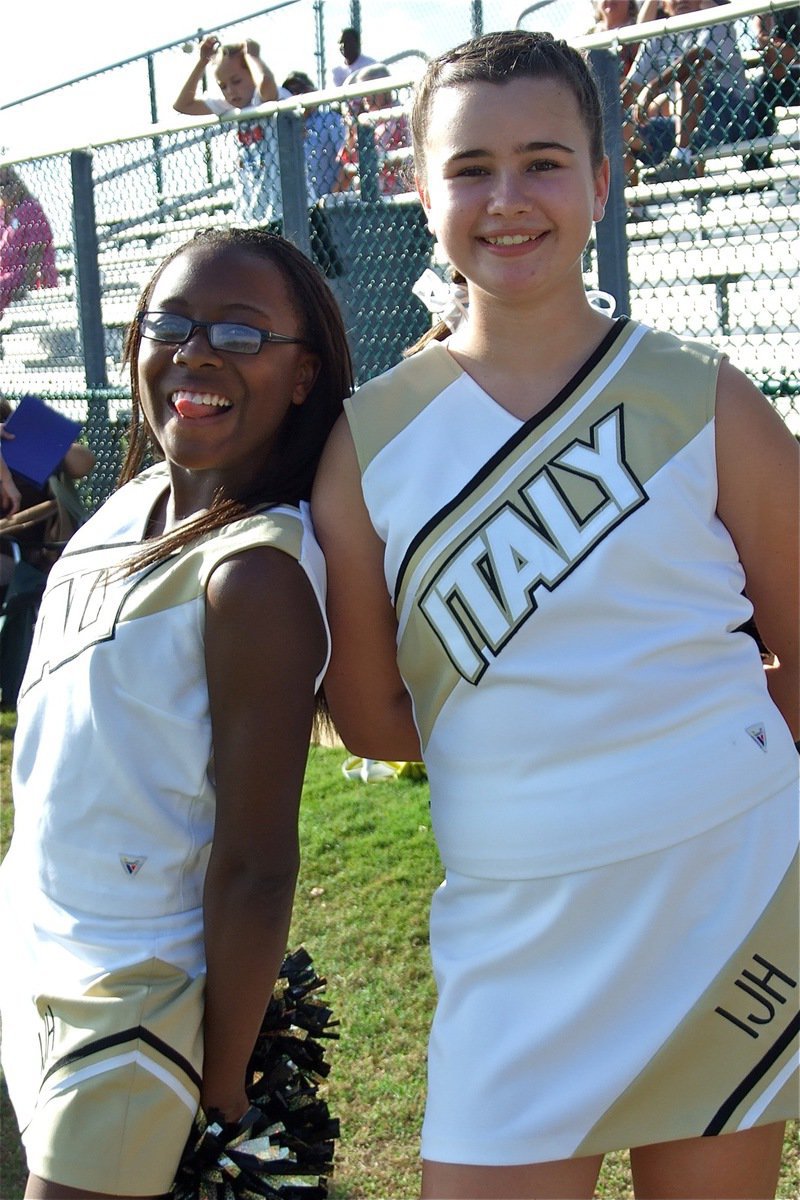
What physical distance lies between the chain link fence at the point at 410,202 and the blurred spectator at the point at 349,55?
2802 millimetres

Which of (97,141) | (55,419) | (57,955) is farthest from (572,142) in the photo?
(97,141)

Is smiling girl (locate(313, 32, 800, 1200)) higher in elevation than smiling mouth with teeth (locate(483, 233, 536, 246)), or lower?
lower

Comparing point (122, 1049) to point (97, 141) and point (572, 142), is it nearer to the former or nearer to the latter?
point (572, 142)

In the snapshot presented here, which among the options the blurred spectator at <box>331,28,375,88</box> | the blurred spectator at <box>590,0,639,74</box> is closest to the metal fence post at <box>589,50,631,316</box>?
the blurred spectator at <box>590,0,639,74</box>

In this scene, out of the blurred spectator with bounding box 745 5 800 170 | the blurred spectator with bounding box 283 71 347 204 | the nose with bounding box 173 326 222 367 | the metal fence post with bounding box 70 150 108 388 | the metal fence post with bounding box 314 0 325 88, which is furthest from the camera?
the metal fence post with bounding box 314 0 325 88

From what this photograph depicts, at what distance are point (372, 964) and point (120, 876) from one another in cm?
222

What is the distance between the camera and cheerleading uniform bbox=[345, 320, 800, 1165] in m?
1.45

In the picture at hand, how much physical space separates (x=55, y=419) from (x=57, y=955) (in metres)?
4.62

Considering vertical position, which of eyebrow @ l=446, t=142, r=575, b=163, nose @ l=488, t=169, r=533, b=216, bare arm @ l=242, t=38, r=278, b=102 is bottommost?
nose @ l=488, t=169, r=533, b=216

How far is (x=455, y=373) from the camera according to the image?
160cm

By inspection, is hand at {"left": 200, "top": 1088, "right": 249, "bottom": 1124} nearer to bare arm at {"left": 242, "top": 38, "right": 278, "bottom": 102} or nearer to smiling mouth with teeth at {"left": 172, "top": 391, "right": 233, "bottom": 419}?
smiling mouth with teeth at {"left": 172, "top": 391, "right": 233, "bottom": 419}

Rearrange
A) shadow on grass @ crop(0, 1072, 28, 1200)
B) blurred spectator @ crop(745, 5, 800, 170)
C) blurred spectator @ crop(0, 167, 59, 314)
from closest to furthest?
1. shadow on grass @ crop(0, 1072, 28, 1200)
2. blurred spectator @ crop(745, 5, 800, 170)
3. blurred spectator @ crop(0, 167, 59, 314)

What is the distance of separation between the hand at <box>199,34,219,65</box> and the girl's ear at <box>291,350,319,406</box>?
7541 millimetres

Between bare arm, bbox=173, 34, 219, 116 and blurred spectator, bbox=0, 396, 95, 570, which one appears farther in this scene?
bare arm, bbox=173, 34, 219, 116
